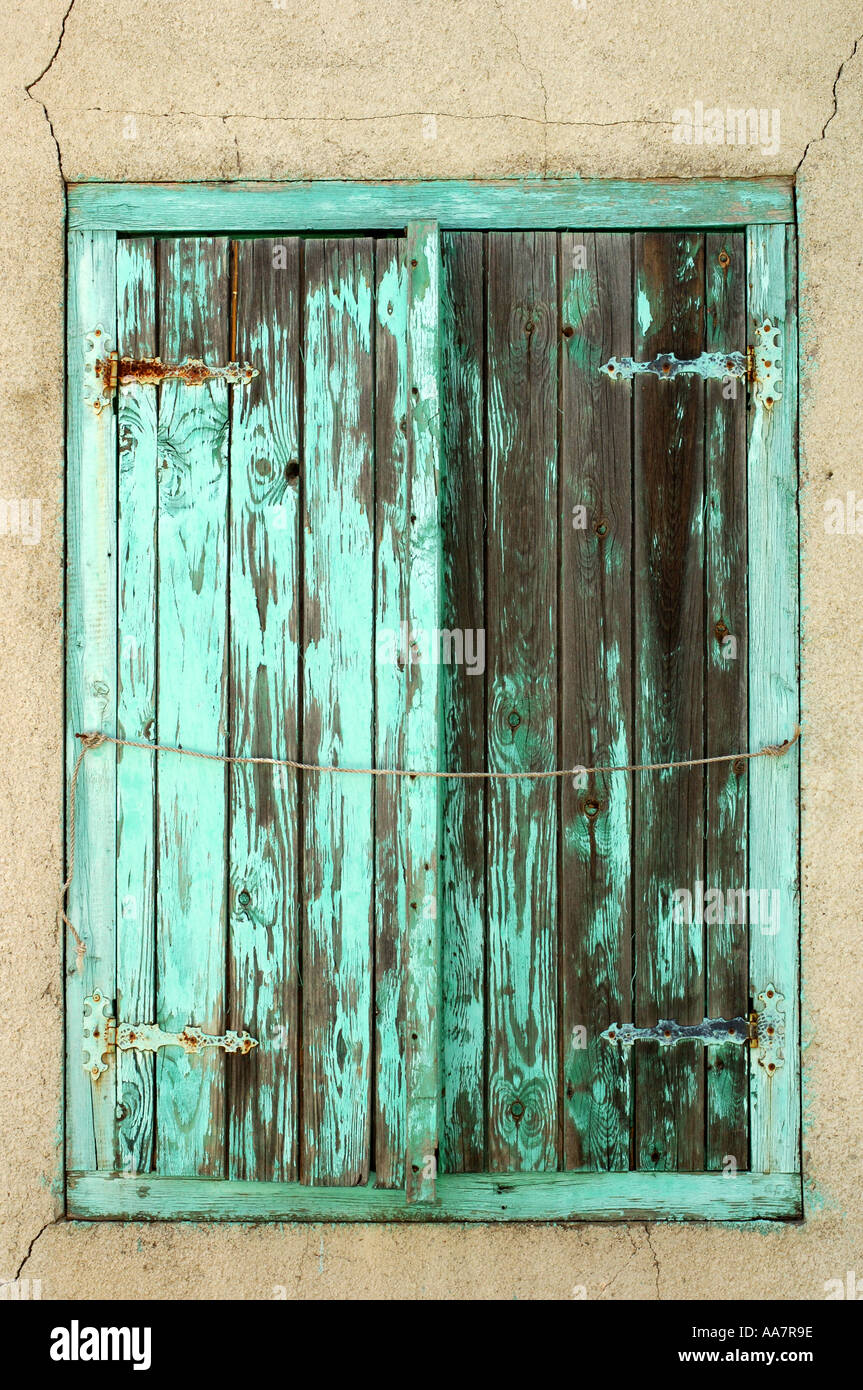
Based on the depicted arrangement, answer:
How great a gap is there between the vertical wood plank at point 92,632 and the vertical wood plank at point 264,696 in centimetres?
28

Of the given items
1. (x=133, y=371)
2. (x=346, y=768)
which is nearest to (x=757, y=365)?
(x=346, y=768)

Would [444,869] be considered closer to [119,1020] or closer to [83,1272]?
[119,1020]

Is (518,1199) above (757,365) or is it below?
below

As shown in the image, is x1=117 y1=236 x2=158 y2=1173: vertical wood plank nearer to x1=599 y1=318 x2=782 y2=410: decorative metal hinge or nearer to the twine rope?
the twine rope

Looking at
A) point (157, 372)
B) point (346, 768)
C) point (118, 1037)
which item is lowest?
point (118, 1037)

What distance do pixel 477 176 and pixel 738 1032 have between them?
2008mm

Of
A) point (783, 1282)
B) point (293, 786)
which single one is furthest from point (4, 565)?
point (783, 1282)

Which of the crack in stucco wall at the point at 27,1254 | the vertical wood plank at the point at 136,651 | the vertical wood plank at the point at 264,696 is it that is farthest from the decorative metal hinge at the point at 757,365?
the crack in stucco wall at the point at 27,1254

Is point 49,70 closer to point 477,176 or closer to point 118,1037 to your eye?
point 477,176

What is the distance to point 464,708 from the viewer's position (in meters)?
2.72

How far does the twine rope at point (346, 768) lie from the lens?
105 inches

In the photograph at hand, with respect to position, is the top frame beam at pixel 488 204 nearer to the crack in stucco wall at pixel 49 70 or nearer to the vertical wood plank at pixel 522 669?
the vertical wood plank at pixel 522 669

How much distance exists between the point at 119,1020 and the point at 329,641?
3.22 ft

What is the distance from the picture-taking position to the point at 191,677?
271 centimetres
